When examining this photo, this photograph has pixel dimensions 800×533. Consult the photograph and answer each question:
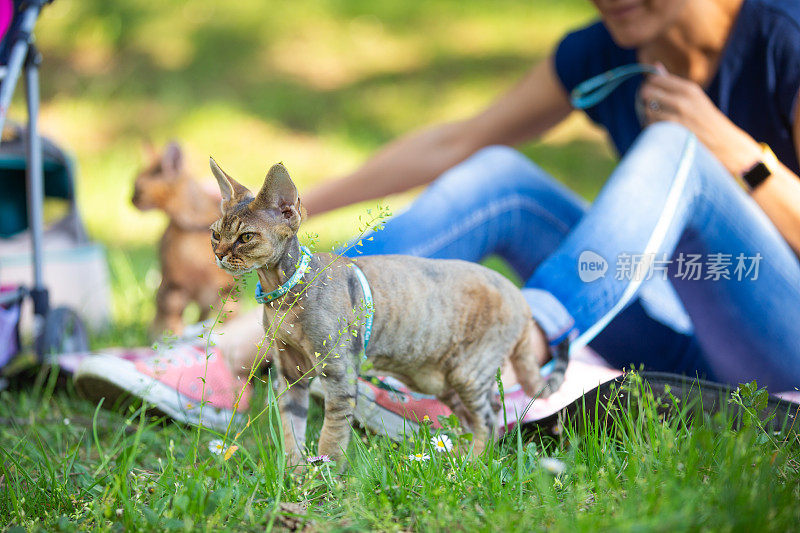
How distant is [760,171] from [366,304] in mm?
982

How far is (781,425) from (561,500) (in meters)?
0.43

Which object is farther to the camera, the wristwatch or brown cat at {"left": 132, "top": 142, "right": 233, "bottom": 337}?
brown cat at {"left": 132, "top": 142, "right": 233, "bottom": 337}

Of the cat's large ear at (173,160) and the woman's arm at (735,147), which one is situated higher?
the woman's arm at (735,147)

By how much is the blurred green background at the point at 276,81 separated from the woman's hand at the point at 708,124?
105 inches

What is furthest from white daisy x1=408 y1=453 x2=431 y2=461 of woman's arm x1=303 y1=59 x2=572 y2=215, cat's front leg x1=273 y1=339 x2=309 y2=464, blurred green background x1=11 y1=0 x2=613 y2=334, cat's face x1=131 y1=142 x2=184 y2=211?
blurred green background x1=11 y1=0 x2=613 y2=334

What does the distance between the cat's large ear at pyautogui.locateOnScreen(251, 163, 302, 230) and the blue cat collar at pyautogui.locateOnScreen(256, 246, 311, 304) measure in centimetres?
5

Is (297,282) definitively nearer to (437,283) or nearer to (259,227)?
(259,227)

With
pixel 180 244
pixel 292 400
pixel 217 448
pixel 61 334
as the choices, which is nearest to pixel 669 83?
pixel 292 400

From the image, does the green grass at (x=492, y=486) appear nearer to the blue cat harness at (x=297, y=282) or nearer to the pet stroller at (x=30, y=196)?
the blue cat harness at (x=297, y=282)

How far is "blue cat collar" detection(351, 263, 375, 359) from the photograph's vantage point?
3.30ft

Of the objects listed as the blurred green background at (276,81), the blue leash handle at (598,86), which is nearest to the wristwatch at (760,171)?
the blue leash handle at (598,86)

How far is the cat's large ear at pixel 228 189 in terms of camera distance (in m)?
0.99

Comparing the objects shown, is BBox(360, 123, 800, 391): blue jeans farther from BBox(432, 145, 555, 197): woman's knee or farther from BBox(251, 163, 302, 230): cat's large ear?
BBox(251, 163, 302, 230): cat's large ear

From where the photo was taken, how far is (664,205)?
1.39 m
